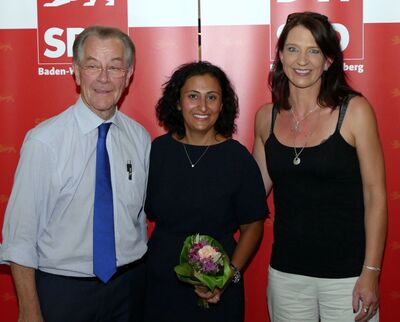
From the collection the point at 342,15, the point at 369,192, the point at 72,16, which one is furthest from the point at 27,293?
the point at 342,15

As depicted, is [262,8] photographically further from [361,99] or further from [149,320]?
[149,320]

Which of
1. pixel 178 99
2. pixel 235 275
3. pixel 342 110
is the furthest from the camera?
pixel 178 99

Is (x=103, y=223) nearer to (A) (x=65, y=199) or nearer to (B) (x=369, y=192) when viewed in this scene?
(A) (x=65, y=199)

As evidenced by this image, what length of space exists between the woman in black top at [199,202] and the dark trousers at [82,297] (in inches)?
10.4

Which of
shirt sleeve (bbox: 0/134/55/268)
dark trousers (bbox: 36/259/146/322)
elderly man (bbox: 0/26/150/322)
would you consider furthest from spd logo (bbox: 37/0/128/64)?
dark trousers (bbox: 36/259/146/322)

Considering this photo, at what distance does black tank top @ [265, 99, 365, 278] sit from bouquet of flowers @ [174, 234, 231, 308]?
14.2 inches

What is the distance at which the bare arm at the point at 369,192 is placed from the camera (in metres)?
2.40

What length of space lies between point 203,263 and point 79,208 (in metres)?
0.59

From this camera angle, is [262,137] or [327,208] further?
[262,137]

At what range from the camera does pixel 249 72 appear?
3.38 m

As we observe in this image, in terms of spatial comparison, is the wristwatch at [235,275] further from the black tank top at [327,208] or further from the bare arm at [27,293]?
the bare arm at [27,293]

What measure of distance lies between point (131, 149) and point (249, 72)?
1.08 metres

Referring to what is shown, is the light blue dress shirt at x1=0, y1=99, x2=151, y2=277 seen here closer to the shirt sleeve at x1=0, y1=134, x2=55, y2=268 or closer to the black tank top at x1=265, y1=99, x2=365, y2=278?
the shirt sleeve at x1=0, y1=134, x2=55, y2=268

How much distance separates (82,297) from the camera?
2.38 metres
